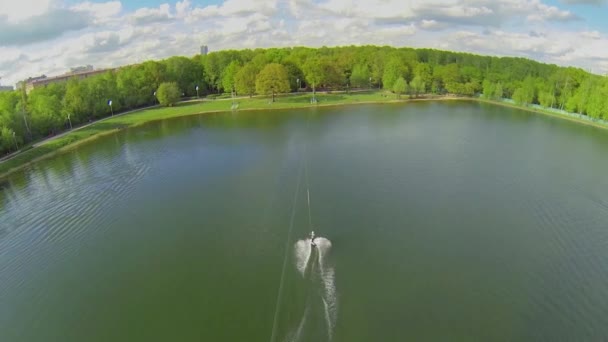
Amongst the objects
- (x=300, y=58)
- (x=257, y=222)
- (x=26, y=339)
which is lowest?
(x=26, y=339)

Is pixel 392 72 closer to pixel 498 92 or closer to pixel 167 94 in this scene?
pixel 498 92

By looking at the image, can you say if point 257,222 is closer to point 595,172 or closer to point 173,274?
point 173,274

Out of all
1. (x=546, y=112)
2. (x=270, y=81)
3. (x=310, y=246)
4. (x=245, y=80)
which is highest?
(x=245, y=80)

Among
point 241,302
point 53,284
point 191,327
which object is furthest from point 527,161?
point 53,284

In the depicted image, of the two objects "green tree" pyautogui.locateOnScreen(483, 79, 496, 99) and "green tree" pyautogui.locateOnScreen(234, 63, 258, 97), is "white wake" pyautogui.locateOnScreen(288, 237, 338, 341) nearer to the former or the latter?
"green tree" pyautogui.locateOnScreen(234, 63, 258, 97)

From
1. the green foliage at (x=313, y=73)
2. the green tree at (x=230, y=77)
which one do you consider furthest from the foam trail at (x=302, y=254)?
the green tree at (x=230, y=77)

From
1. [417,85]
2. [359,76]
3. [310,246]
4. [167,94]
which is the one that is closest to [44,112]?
[167,94]

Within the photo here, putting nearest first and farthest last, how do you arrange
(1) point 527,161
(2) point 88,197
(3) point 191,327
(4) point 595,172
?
(3) point 191,327
(2) point 88,197
(4) point 595,172
(1) point 527,161
